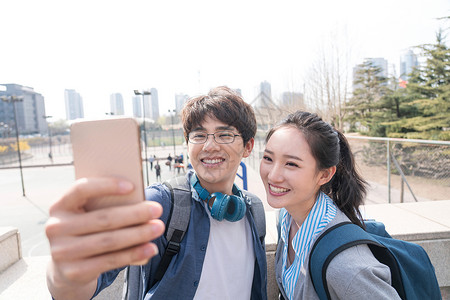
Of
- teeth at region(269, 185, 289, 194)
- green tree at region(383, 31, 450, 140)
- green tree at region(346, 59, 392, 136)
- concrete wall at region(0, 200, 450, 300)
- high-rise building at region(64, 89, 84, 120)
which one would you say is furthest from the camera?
green tree at region(346, 59, 392, 136)

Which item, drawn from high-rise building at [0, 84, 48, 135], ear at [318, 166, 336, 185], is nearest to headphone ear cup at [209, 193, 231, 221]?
ear at [318, 166, 336, 185]

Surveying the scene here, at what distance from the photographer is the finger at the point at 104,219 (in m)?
0.60

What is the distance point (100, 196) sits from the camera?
624mm

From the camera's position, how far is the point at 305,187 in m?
1.66

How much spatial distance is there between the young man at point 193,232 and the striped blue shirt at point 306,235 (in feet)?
0.51

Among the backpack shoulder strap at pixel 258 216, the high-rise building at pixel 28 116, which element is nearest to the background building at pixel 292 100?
the backpack shoulder strap at pixel 258 216

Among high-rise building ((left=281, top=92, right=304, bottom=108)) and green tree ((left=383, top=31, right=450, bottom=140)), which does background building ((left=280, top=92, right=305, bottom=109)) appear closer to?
high-rise building ((left=281, top=92, right=304, bottom=108))

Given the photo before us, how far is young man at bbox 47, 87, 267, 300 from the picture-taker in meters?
0.61

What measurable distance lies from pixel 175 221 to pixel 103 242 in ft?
2.98

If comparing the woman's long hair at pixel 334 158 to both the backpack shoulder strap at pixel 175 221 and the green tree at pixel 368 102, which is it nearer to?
the backpack shoulder strap at pixel 175 221

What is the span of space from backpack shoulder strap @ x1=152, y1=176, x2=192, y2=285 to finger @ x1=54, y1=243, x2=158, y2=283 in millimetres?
837

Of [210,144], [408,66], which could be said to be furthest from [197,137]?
[408,66]

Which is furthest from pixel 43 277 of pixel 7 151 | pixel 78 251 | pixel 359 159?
pixel 7 151

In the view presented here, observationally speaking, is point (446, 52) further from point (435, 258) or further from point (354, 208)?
point (354, 208)
